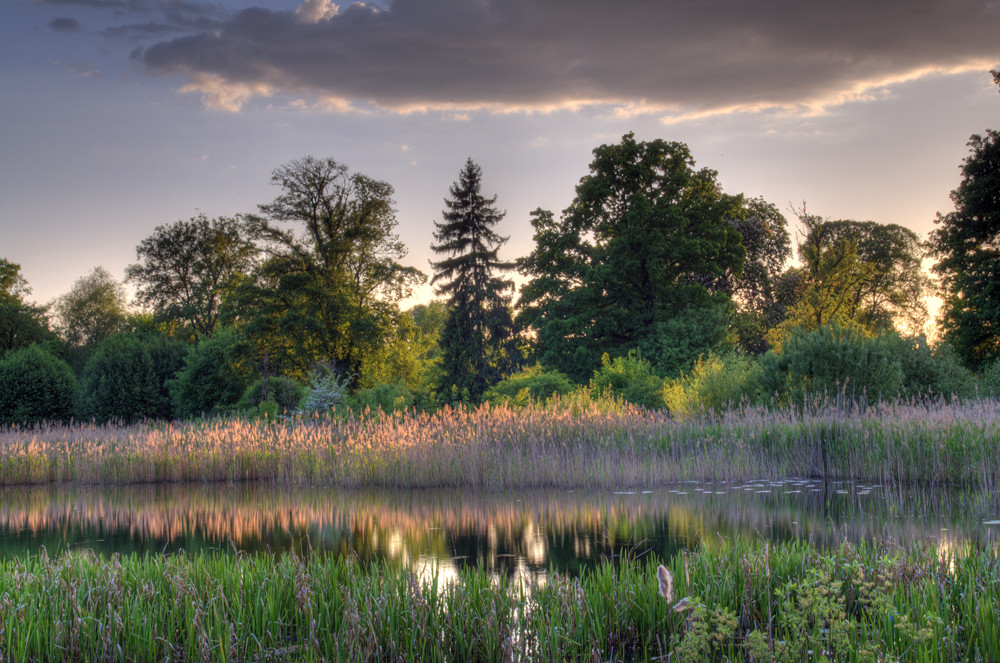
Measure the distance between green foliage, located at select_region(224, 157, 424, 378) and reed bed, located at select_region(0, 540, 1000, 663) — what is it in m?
27.6

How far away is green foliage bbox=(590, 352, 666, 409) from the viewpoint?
80.9 feet

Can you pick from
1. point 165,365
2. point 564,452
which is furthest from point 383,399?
point 564,452

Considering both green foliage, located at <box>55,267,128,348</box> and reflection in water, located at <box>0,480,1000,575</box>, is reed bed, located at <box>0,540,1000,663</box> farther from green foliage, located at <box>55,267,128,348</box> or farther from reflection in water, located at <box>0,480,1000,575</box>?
green foliage, located at <box>55,267,128,348</box>

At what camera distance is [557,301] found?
31.6 m

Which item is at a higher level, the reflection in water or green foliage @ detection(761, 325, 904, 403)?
green foliage @ detection(761, 325, 904, 403)

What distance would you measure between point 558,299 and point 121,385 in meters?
17.4

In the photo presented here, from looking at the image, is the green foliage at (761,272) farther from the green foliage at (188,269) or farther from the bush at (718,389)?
the green foliage at (188,269)

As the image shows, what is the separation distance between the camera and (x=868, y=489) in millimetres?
11938

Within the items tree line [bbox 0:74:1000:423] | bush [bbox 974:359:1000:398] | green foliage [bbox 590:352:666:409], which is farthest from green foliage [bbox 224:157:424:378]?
bush [bbox 974:359:1000:398]

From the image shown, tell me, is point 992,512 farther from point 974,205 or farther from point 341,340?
point 341,340

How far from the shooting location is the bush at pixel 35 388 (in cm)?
3250

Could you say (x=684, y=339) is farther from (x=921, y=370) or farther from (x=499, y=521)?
(x=499, y=521)

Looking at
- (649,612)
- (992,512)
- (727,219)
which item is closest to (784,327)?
(727,219)

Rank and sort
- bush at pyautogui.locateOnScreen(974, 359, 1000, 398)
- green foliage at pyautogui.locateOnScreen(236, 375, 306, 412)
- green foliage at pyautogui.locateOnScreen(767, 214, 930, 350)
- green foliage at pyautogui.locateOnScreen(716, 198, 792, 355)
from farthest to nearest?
green foliage at pyautogui.locateOnScreen(716, 198, 792, 355) < green foliage at pyautogui.locateOnScreen(767, 214, 930, 350) < green foliage at pyautogui.locateOnScreen(236, 375, 306, 412) < bush at pyautogui.locateOnScreen(974, 359, 1000, 398)
